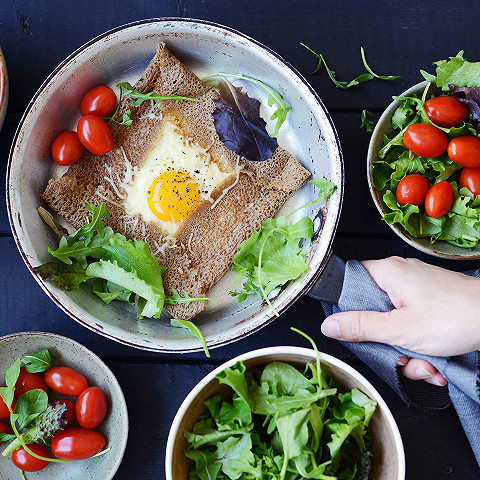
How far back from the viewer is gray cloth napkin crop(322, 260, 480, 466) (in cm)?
153

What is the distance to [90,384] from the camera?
1684 millimetres

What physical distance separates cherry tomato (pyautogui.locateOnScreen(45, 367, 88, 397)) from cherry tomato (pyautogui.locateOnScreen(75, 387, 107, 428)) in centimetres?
3

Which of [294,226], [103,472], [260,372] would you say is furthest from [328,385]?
[103,472]

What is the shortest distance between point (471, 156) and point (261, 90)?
2.31 feet

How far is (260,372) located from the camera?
4.93ft

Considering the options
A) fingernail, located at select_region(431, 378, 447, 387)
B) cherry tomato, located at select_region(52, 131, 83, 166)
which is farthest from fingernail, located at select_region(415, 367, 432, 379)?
cherry tomato, located at select_region(52, 131, 83, 166)

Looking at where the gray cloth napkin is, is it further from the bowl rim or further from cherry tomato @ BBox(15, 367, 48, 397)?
cherry tomato @ BBox(15, 367, 48, 397)

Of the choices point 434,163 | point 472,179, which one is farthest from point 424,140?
point 472,179

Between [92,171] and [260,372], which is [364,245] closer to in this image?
[260,372]

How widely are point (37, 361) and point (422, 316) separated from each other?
3.80ft

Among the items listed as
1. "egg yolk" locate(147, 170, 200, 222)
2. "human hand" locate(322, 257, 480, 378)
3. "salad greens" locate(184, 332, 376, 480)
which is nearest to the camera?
"salad greens" locate(184, 332, 376, 480)

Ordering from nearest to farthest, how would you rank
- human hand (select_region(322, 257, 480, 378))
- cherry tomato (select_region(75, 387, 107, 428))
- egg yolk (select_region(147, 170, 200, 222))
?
human hand (select_region(322, 257, 480, 378)) → cherry tomato (select_region(75, 387, 107, 428)) → egg yolk (select_region(147, 170, 200, 222))

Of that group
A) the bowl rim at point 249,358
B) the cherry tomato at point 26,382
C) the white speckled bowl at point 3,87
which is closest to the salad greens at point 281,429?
the bowl rim at point 249,358

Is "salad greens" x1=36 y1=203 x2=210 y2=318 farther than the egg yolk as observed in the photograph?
No
